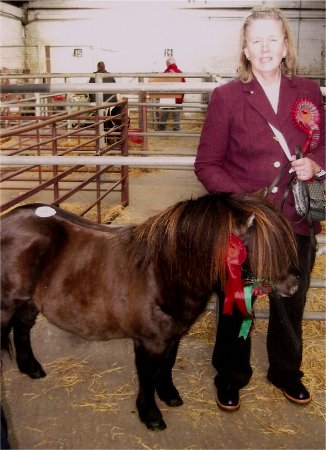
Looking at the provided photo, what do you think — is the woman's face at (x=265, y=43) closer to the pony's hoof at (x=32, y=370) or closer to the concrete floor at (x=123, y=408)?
the concrete floor at (x=123, y=408)

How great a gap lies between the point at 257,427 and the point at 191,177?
547 cm

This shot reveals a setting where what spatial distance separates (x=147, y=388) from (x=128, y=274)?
53 cm

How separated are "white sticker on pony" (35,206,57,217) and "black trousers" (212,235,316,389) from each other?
869 mm

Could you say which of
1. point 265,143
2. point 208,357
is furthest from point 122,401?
point 265,143

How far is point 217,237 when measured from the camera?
64.6 inches

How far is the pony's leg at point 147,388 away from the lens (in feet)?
6.49

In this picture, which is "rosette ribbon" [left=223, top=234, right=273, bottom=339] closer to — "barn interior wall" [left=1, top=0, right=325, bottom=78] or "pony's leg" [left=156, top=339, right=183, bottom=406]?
"pony's leg" [left=156, top=339, right=183, bottom=406]

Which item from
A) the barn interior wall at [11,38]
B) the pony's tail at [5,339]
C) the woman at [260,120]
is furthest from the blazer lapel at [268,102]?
the barn interior wall at [11,38]

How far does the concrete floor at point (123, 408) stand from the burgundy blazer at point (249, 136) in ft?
A: 3.45

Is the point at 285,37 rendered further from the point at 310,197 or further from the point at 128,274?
the point at 128,274

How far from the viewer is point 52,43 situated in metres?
→ 15.9

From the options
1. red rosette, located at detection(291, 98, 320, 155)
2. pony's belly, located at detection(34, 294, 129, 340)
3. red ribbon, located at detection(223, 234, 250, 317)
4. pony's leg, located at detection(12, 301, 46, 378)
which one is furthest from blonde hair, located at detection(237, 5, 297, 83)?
pony's leg, located at detection(12, 301, 46, 378)

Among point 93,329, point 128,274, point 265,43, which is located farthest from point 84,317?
point 265,43

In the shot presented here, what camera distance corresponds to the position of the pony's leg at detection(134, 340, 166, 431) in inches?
77.9
